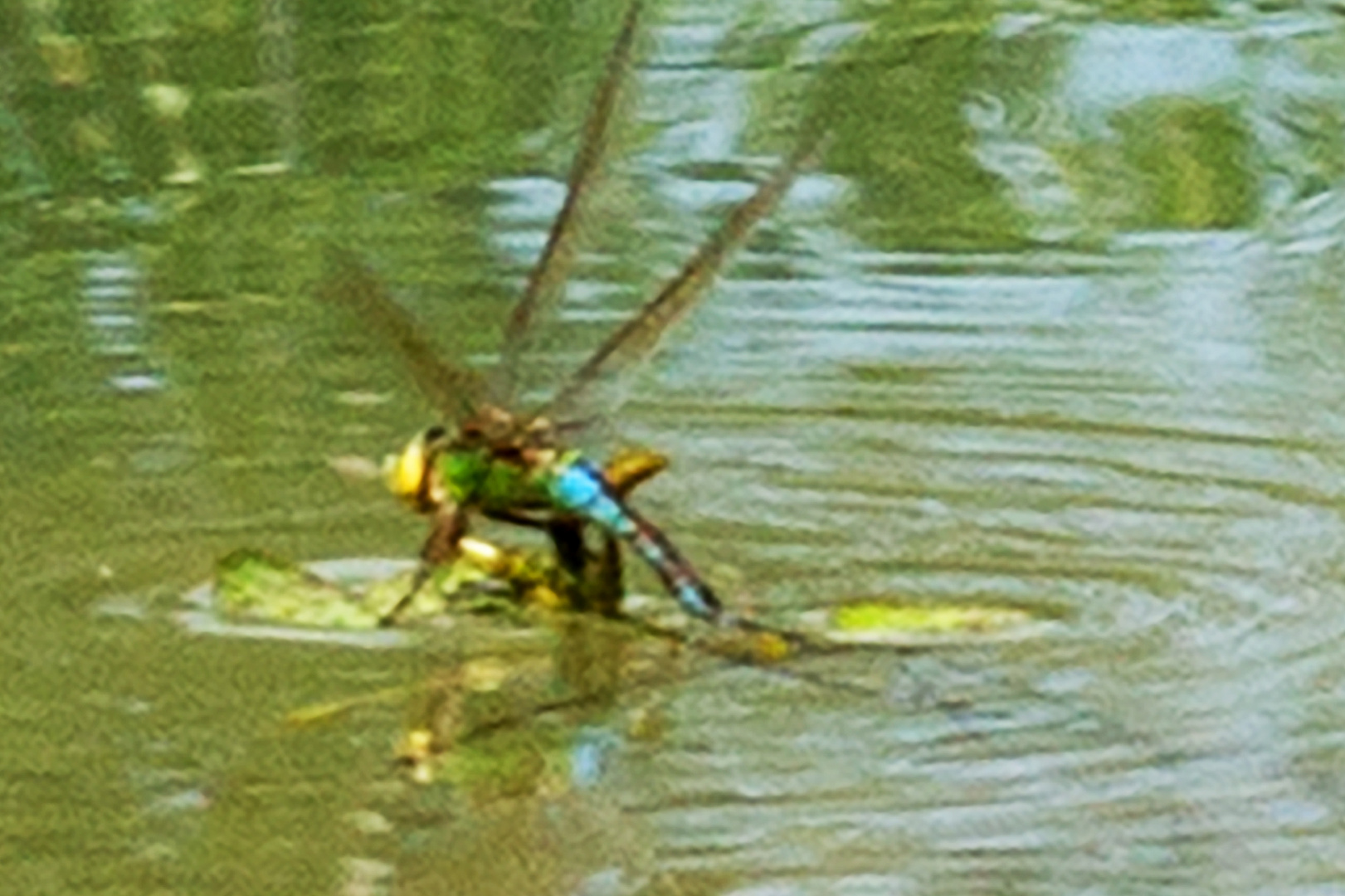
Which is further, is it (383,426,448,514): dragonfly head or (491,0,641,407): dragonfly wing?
(491,0,641,407): dragonfly wing

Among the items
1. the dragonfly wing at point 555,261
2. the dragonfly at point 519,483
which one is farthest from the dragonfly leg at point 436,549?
the dragonfly wing at point 555,261

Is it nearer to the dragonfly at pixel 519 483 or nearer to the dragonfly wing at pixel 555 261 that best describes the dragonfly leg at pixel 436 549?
the dragonfly at pixel 519 483

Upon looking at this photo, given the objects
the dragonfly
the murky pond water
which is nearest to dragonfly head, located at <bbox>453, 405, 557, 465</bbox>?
the dragonfly

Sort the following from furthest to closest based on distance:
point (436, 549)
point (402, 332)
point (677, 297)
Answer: point (677, 297)
point (402, 332)
point (436, 549)

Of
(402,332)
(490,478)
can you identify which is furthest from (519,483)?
(402,332)

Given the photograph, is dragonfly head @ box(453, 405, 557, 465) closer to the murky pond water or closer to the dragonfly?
the dragonfly

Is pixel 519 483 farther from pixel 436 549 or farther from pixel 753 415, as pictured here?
pixel 753 415
